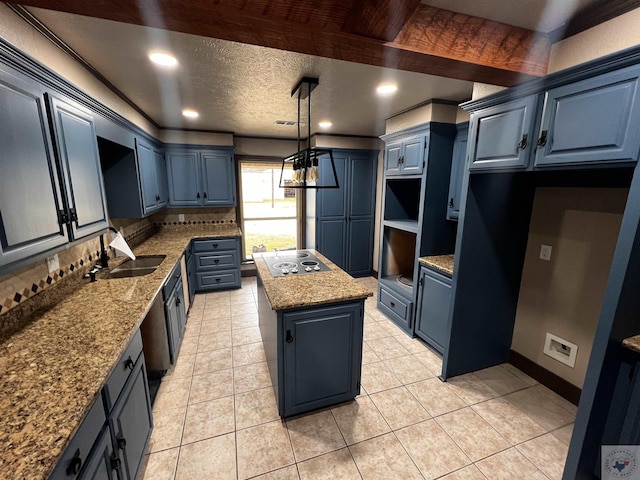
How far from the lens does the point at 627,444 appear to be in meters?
1.40

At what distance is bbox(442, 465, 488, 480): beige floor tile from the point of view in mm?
1570

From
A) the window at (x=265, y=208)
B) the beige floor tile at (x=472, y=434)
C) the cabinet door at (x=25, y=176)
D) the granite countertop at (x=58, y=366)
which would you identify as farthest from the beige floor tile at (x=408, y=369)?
the window at (x=265, y=208)

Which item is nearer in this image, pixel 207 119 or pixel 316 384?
pixel 316 384

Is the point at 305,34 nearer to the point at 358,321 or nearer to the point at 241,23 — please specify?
the point at 241,23

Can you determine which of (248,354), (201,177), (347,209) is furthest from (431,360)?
(201,177)

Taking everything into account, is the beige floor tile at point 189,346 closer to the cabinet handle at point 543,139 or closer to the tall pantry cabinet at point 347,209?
the tall pantry cabinet at point 347,209

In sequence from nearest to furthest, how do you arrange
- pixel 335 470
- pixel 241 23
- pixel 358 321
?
pixel 241 23 → pixel 335 470 → pixel 358 321

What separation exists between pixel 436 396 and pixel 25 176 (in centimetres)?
289

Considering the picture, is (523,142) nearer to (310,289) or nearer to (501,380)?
(310,289)

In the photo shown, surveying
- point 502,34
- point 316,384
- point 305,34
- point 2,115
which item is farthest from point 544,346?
point 2,115

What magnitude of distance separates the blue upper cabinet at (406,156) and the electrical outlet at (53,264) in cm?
302

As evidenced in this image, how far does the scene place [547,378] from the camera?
2.28 metres

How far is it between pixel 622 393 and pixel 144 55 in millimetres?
3301

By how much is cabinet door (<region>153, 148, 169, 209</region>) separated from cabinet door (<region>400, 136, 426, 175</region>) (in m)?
2.99
